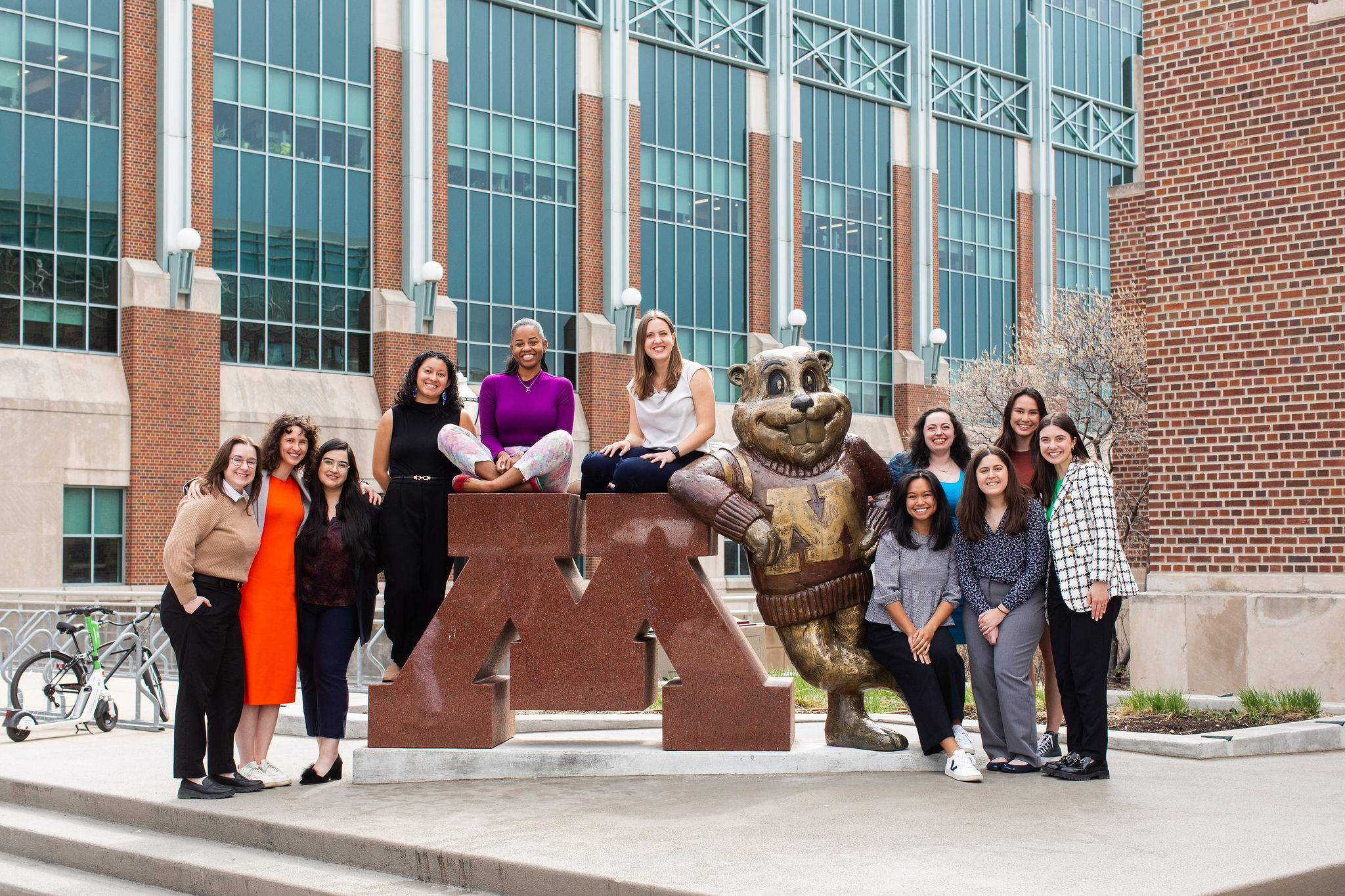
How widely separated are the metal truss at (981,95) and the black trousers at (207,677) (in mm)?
36466

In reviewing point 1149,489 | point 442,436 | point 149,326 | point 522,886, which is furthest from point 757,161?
point 522,886

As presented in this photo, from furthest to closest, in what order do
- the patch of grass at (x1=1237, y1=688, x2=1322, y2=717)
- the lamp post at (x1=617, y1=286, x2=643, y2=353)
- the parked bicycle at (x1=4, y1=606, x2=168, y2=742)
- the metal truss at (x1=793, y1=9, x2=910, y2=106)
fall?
the metal truss at (x1=793, y1=9, x2=910, y2=106) → the lamp post at (x1=617, y1=286, x2=643, y2=353) → the parked bicycle at (x1=4, y1=606, x2=168, y2=742) → the patch of grass at (x1=1237, y1=688, x2=1322, y2=717)

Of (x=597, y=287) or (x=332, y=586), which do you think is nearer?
(x=332, y=586)

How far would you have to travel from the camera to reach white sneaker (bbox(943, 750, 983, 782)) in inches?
258

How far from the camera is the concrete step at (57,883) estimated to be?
5.88m

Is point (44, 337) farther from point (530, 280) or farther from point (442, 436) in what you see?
point (442, 436)

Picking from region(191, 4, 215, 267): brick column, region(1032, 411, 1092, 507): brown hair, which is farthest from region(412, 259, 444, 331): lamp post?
region(1032, 411, 1092, 507): brown hair

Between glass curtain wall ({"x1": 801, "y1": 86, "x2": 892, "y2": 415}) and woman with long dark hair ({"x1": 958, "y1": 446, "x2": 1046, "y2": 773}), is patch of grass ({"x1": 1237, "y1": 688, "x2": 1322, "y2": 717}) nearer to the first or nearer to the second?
woman with long dark hair ({"x1": 958, "y1": 446, "x2": 1046, "y2": 773})

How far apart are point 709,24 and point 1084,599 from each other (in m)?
31.2

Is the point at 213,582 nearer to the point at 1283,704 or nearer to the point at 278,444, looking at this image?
the point at 278,444

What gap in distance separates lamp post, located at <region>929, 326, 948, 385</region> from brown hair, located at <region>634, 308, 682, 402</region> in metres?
31.1

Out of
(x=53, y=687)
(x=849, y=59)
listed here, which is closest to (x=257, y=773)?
(x=53, y=687)

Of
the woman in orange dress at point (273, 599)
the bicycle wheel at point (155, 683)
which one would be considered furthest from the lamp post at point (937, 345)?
the woman in orange dress at point (273, 599)

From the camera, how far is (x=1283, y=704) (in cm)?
923
